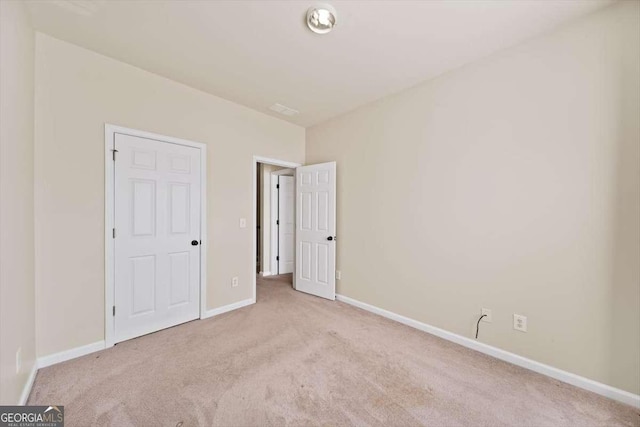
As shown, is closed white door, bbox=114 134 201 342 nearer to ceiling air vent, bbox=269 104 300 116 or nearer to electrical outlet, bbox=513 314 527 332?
ceiling air vent, bbox=269 104 300 116

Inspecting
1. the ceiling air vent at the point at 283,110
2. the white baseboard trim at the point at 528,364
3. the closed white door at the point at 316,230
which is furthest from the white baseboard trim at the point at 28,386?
the ceiling air vent at the point at 283,110

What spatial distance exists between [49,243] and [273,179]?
3.30m

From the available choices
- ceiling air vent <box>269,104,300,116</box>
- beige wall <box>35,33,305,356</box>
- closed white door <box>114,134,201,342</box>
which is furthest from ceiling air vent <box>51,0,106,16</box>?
ceiling air vent <box>269,104,300,116</box>

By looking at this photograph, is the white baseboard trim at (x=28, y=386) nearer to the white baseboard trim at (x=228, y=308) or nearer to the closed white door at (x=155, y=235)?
the closed white door at (x=155, y=235)

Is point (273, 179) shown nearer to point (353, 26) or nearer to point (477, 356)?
point (353, 26)

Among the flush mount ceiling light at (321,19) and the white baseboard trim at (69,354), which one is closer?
the flush mount ceiling light at (321,19)

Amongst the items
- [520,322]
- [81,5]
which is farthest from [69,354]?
[520,322]

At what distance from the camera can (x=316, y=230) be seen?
371 cm

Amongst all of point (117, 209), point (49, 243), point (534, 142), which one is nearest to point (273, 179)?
point (117, 209)

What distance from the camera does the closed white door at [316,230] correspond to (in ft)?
11.6

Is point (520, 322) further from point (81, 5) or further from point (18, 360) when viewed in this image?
point (81, 5)

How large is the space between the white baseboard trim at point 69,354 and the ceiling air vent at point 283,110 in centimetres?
304

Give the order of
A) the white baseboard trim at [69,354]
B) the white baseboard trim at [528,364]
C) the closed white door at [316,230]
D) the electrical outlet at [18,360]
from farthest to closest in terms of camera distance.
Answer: the closed white door at [316,230] → the white baseboard trim at [69,354] → the white baseboard trim at [528,364] → the electrical outlet at [18,360]

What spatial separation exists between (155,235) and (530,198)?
135 inches
